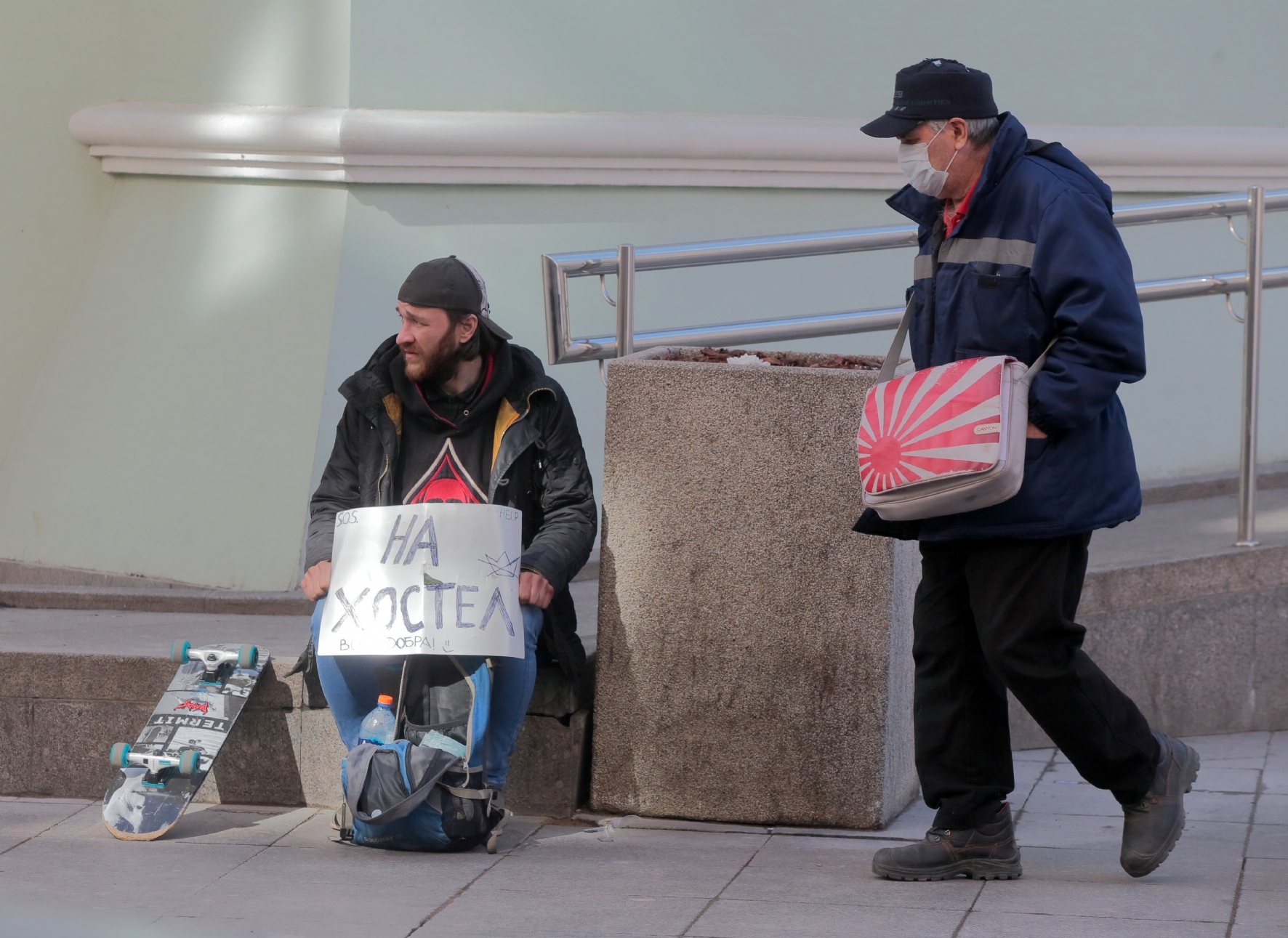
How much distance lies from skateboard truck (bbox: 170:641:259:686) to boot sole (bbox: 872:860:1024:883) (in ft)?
5.80

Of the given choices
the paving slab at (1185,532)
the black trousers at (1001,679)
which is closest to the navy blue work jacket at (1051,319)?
the black trousers at (1001,679)

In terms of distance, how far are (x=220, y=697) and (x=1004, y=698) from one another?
2025mm

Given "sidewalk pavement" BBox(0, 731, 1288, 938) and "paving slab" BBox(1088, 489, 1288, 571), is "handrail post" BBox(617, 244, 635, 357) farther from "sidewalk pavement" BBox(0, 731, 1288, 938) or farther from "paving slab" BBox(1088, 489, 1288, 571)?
"paving slab" BBox(1088, 489, 1288, 571)

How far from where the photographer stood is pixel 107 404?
21.4 feet

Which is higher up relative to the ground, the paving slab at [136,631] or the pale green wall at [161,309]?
the pale green wall at [161,309]

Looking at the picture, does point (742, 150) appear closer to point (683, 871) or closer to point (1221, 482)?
point (1221, 482)

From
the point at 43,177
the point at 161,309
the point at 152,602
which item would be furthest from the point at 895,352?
the point at 43,177

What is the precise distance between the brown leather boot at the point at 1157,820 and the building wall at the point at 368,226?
307cm

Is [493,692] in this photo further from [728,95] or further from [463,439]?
[728,95]

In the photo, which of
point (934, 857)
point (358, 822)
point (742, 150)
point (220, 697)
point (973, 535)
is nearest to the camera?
point (973, 535)

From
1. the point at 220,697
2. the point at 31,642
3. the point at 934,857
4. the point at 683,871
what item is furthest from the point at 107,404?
the point at 934,857

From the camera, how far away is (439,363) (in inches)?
172

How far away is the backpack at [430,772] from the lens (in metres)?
3.99

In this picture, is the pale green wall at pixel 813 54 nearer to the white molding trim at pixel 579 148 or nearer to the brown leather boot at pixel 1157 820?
the white molding trim at pixel 579 148
